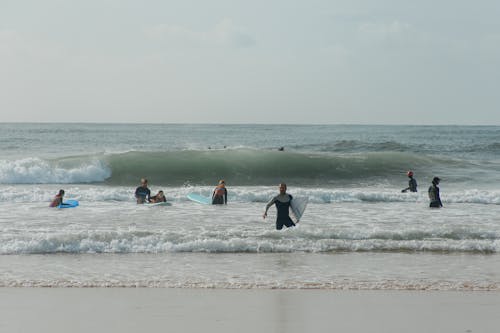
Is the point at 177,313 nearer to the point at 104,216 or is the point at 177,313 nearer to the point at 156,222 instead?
the point at 156,222

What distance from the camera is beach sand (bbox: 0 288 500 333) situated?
6758 mm

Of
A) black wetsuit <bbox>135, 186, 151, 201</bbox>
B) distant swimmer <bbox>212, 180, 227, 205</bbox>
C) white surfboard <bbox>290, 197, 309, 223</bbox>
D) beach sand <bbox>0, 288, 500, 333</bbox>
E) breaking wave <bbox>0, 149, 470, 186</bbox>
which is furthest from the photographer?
breaking wave <bbox>0, 149, 470, 186</bbox>

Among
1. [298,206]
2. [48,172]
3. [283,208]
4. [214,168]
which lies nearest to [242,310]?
[283,208]

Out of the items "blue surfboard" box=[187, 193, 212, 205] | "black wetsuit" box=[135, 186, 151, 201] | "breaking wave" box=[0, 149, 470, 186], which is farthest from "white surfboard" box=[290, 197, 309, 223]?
"breaking wave" box=[0, 149, 470, 186]

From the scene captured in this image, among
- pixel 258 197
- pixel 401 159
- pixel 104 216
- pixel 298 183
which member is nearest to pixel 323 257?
pixel 104 216

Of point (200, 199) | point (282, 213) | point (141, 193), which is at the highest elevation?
point (282, 213)

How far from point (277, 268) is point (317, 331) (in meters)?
3.64

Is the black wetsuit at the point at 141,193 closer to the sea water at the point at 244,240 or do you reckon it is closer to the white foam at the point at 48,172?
the sea water at the point at 244,240

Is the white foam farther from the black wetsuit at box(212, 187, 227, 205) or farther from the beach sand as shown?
the beach sand

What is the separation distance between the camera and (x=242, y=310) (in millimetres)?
7453

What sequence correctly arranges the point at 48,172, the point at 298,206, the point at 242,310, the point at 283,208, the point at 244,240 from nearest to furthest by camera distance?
the point at 242,310 → the point at 244,240 → the point at 283,208 → the point at 298,206 → the point at 48,172

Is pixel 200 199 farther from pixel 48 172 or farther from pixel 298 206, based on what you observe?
pixel 48 172

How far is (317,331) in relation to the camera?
660 cm

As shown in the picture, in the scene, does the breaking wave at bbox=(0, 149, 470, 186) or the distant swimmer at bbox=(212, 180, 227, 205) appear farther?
the breaking wave at bbox=(0, 149, 470, 186)
